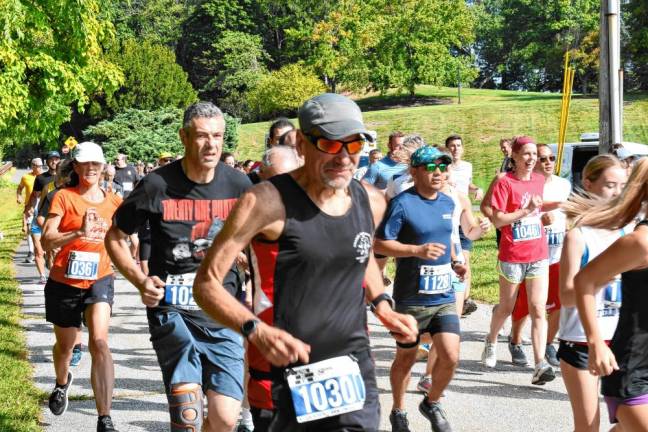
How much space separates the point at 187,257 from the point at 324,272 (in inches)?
72.0

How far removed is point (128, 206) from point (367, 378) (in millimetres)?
2091

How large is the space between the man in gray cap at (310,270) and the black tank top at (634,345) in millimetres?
1113

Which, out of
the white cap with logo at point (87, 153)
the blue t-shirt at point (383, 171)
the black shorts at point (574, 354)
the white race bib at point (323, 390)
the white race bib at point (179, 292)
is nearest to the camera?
the white race bib at point (323, 390)

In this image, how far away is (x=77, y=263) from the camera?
669 centimetres

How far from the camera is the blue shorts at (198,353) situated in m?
4.89

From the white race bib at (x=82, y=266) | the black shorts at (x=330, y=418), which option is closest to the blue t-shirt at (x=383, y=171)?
the white race bib at (x=82, y=266)

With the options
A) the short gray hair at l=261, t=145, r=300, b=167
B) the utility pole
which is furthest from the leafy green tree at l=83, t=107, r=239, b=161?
the short gray hair at l=261, t=145, r=300, b=167

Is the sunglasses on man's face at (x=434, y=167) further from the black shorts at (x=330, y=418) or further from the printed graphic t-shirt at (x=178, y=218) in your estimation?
the black shorts at (x=330, y=418)

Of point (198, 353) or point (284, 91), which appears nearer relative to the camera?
point (198, 353)

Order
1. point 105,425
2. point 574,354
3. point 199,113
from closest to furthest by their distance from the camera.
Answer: point 574,354
point 199,113
point 105,425

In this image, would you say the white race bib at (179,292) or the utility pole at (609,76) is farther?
the utility pole at (609,76)

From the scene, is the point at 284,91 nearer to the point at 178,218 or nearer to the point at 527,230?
the point at 527,230

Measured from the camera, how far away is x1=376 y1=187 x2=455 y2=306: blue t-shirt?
6.38 meters

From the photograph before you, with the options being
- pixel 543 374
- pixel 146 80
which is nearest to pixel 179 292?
pixel 543 374
